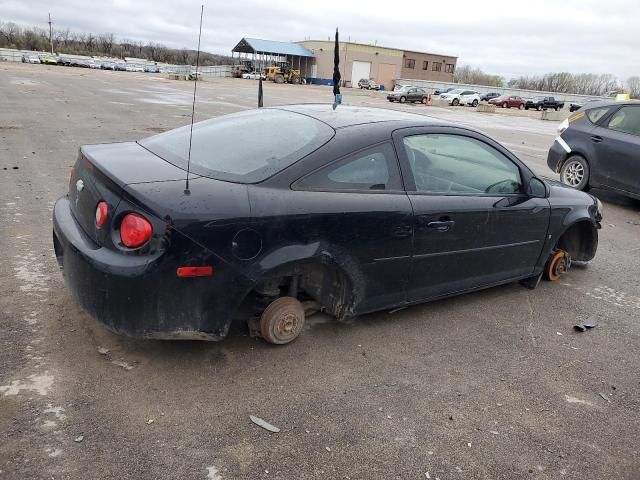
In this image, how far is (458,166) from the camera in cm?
396

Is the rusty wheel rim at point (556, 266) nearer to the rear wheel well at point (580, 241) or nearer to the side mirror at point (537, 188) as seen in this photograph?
the rear wheel well at point (580, 241)

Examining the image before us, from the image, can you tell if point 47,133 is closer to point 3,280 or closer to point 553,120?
point 3,280

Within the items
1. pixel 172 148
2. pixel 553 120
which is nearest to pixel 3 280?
pixel 172 148

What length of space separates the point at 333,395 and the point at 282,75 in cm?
6833

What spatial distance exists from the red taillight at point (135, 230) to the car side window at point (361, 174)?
86 cm

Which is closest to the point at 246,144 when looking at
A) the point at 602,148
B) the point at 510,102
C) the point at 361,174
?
the point at 361,174

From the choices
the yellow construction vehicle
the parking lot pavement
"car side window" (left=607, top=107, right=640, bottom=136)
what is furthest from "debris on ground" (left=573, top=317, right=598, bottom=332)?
the yellow construction vehicle

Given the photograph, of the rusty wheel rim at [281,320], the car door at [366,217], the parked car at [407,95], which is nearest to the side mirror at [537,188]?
the car door at [366,217]

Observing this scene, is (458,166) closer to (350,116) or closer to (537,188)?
(537,188)

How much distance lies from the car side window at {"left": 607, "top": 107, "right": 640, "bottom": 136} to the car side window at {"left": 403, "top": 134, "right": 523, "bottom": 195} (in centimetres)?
515

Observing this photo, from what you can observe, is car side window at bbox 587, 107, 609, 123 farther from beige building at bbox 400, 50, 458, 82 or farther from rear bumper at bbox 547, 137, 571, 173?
beige building at bbox 400, 50, 458, 82

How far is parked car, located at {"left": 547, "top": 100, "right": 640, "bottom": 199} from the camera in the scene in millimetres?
7879

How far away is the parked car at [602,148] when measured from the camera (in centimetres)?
788

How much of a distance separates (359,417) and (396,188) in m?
1.47
